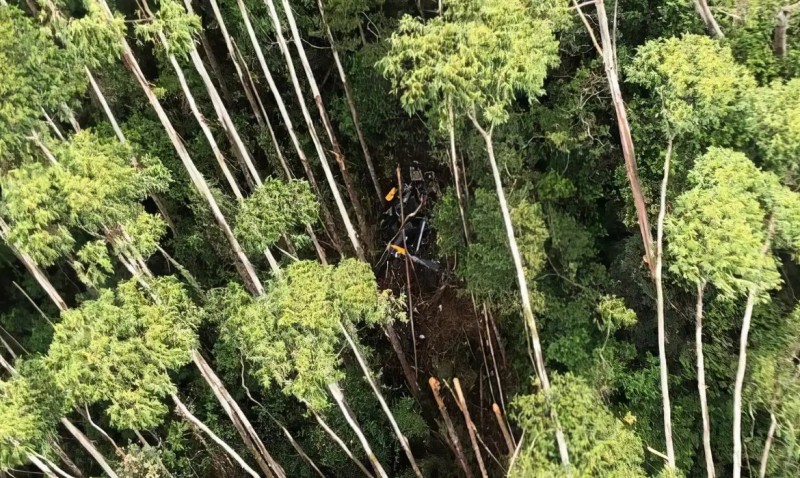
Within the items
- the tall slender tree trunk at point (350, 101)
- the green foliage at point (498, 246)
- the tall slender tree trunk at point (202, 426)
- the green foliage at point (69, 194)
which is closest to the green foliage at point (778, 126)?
the green foliage at point (498, 246)

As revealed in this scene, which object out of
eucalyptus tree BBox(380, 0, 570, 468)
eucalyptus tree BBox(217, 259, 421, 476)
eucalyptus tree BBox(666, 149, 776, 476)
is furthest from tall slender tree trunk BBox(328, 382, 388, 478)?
eucalyptus tree BBox(666, 149, 776, 476)

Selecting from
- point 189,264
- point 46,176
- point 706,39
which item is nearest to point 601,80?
point 706,39

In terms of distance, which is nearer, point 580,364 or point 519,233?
point 519,233

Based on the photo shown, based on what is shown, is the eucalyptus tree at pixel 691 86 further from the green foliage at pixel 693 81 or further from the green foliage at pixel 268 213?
the green foliage at pixel 268 213

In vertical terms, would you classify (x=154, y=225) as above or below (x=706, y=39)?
above

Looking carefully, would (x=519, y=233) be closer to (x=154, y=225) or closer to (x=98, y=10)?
(x=154, y=225)

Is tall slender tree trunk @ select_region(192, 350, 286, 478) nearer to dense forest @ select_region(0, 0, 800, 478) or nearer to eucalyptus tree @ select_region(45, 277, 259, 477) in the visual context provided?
dense forest @ select_region(0, 0, 800, 478)
